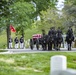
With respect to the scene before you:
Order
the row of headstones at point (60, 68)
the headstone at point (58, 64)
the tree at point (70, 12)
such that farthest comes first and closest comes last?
the tree at point (70, 12) → the headstone at point (58, 64) → the row of headstones at point (60, 68)

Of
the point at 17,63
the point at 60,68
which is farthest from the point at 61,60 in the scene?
the point at 17,63

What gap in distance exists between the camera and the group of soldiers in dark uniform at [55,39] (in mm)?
25261

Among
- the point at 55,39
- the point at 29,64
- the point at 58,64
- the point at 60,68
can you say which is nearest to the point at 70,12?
the point at 55,39

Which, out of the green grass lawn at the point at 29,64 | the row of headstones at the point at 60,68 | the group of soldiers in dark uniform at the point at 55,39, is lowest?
the green grass lawn at the point at 29,64

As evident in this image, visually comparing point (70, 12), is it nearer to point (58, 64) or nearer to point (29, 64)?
point (29, 64)

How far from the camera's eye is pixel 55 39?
26.0 metres

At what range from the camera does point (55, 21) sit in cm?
5088

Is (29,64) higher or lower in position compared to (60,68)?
lower

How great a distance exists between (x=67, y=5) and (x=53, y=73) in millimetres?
44339

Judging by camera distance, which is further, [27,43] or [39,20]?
[39,20]

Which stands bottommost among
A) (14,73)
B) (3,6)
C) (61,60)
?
(14,73)

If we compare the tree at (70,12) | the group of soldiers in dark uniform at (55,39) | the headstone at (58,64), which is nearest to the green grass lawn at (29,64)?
the group of soldiers in dark uniform at (55,39)

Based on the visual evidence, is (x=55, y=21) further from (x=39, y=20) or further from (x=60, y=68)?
(x=60, y=68)

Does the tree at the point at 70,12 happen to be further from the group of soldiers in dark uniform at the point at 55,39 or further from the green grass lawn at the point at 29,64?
the green grass lawn at the point at 29,64
